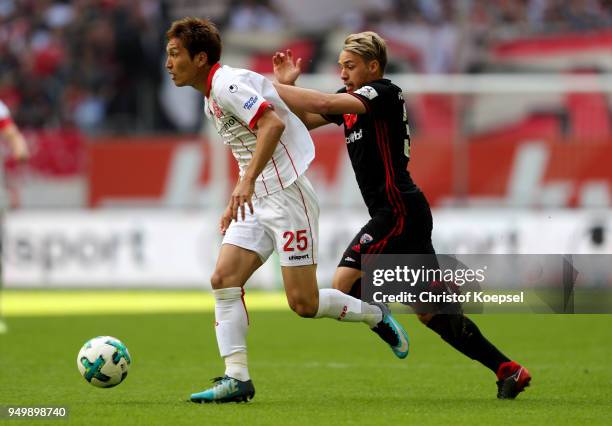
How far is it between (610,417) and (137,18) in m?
16.2

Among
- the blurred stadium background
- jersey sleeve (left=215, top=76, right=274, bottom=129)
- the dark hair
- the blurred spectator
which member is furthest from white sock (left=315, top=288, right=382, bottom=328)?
the blurred spectator

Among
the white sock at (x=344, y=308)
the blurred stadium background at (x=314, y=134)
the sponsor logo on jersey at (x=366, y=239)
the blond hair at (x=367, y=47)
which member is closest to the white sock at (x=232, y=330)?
the white sock at (x=344, y=308)

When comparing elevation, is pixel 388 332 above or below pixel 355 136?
below

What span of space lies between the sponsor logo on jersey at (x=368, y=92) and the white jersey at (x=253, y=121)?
0.42m

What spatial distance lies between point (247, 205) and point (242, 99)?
557mm

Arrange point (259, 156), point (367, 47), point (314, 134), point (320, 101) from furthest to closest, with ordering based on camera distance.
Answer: point (314, 134), point (367, 47), point (320, 101), point (259, 156)

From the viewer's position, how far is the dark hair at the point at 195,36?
658 cm

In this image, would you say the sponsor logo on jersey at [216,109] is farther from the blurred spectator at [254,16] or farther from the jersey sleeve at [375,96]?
the blurred spectator at [254,16]

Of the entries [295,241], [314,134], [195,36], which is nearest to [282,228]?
[295,241]

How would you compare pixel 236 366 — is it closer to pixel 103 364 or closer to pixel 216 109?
pixel 103 364

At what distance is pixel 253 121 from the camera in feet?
21.0

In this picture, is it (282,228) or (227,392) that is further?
(282,228)

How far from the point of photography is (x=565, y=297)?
705 centimetres

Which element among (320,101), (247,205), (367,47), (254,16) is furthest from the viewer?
(254,16)
